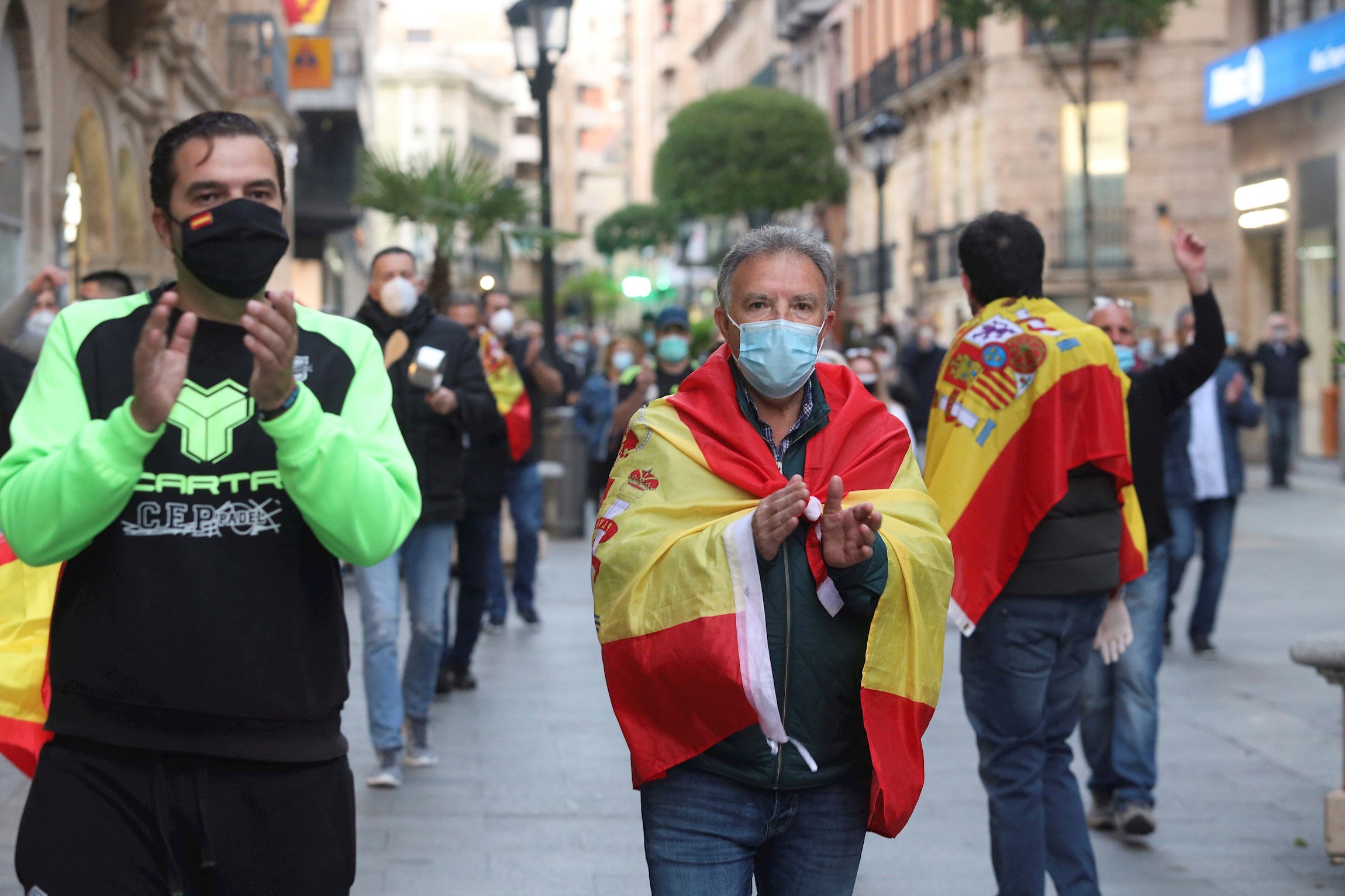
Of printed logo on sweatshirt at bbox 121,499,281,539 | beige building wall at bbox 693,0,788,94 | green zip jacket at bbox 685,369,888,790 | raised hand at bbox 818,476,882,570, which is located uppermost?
Answer: beige building wall at bbox 693,0,788,94

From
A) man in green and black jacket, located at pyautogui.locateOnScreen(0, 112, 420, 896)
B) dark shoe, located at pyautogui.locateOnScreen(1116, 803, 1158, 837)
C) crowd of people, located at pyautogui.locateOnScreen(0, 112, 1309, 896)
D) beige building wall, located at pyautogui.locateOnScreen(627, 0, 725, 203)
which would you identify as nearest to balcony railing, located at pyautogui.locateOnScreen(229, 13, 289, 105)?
dark shoe, located at pyautogui.locateOnScreen(1116, 803, 1158, 837)

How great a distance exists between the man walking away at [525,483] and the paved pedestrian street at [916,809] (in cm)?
65

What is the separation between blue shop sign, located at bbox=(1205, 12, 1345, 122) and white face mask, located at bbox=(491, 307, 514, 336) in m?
15.0

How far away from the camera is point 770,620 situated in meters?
3.16

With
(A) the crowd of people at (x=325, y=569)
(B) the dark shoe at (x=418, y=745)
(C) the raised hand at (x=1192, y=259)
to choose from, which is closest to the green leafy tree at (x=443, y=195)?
(B) the dark shoe at (x=418, y=745)

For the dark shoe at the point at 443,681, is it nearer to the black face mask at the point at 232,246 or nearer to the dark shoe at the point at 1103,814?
the dark shoe at the point at 1103,814

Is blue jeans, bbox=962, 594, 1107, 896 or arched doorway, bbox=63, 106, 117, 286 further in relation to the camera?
arched doorway, bbox=63, 106, 117, 286

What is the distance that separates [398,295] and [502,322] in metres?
4.89

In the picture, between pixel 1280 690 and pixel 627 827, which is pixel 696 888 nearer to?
pixel 627 827

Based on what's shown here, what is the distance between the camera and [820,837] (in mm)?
3238

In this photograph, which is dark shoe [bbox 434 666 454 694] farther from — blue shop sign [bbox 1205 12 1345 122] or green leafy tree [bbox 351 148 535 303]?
blue shop sign [bbox 1205 12 1345 122]

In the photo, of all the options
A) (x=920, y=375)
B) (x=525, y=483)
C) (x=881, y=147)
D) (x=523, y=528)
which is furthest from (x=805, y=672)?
(x=881, y=147)

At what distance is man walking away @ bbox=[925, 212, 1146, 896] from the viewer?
464 cm

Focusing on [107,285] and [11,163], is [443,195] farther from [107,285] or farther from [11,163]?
[107,285]
